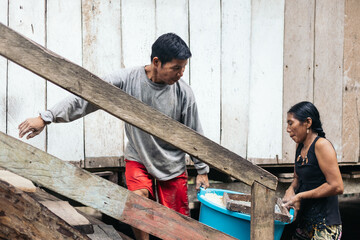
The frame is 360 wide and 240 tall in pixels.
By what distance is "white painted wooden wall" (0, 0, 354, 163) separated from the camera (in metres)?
3.62

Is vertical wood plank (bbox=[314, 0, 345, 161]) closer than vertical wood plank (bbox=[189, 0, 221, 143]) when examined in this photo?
No

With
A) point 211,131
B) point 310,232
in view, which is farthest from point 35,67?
point 211,131

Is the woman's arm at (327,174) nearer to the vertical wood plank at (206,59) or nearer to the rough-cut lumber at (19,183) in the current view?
the vertical wood plank at (206,59)

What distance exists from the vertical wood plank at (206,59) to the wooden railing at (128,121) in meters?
1.79

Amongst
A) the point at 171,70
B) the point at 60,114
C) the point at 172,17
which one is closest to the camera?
the point at 60,114

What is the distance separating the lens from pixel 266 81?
14.1ft

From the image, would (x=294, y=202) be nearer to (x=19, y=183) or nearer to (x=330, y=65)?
(x=19, y=183)

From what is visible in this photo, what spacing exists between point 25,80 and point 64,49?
1.38 ft

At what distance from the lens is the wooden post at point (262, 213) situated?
2383mm

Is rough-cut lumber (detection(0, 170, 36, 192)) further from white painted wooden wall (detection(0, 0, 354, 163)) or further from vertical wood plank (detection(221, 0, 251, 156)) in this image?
vertical wood plank (detection(221, 0, 251, 156))

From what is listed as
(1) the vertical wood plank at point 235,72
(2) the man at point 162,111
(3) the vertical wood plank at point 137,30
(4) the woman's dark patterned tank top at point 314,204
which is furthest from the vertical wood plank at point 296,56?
(2) the man at point 162,111

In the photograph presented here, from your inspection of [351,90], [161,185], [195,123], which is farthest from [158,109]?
[351,90]

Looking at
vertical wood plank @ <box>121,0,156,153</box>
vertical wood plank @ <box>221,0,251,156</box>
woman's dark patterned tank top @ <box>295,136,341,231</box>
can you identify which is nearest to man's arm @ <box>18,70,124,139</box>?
vertical wood plank @ <box>121,0,156,153</box>

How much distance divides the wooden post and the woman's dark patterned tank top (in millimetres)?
714
